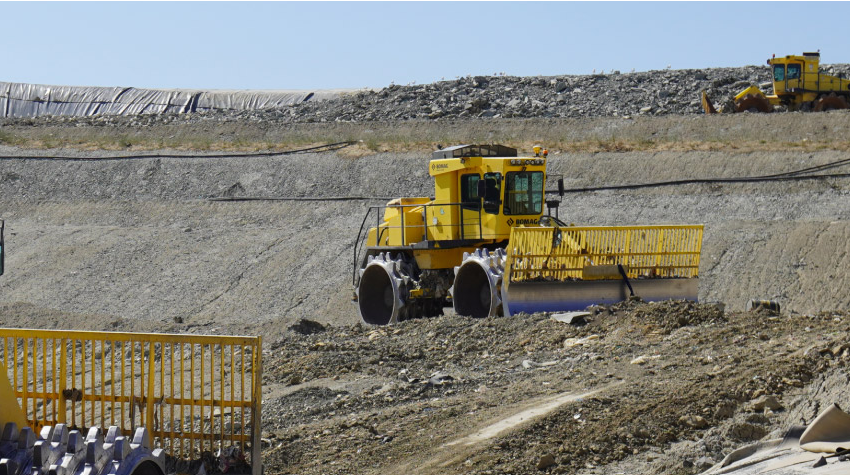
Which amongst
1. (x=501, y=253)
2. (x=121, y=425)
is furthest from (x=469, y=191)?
(x=121, y=425)

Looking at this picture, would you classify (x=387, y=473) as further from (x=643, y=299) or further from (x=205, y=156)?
(x=205, y=156)

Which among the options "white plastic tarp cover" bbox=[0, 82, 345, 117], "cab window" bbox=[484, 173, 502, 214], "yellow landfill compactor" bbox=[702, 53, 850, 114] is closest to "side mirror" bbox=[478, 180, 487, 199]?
"cab window" bbox=[484, 173, 502, 214]

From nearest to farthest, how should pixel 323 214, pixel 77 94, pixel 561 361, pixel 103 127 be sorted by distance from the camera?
pixel 561 361 → pixel 323 214 → pixel 103 127 → pixel 77 94

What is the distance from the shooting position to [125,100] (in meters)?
53.8

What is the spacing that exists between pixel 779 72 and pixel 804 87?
3.80 ft

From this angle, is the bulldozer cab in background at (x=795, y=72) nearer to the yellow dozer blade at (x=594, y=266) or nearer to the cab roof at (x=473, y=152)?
the cab roof at (x=473, y=152)

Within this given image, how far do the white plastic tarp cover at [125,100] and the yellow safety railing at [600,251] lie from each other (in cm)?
3701

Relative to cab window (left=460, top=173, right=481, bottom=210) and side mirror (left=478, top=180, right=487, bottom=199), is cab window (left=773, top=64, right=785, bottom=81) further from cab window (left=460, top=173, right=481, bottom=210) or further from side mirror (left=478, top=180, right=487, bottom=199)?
side mirror (left=478, top=180, right=487, bottom=199)

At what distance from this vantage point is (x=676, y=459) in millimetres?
7219

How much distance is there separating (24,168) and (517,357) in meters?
28.2

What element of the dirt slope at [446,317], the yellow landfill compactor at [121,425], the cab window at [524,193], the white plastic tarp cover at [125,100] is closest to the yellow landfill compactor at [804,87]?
the dirt slope at [446,317]

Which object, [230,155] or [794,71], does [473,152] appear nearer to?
[230,155]

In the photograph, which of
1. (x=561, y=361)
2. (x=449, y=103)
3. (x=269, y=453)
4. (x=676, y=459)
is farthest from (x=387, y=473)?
(x=449, y=103)

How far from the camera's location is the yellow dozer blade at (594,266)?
14.8 metres
